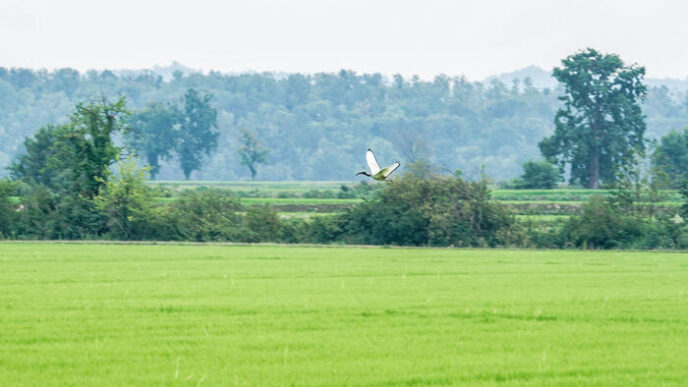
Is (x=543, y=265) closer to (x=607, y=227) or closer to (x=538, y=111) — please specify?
(x=607, y=227)

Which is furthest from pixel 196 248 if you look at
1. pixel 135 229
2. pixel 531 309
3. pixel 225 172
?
pixel 225 172

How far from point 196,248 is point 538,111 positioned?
138 meters

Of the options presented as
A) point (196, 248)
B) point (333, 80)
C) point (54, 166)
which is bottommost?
point (196, 248)

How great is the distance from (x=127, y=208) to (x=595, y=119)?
52.2 metres

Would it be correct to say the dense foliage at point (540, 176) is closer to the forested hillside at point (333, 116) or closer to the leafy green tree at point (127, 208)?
the leafy green tree at point (127, 208)

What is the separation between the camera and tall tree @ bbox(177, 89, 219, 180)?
408 ft

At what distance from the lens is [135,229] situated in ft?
146

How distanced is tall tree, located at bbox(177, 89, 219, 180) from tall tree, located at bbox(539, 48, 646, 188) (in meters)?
52.2

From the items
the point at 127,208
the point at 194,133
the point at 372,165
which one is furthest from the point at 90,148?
the point at 194,133

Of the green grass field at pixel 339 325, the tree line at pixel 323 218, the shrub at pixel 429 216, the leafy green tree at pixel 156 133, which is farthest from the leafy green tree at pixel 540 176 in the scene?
the leafy green tree at pixel 156 133

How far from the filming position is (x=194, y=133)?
412ft

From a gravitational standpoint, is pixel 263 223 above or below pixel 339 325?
below

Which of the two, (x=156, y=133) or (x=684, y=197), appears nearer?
(x=684, y=197)

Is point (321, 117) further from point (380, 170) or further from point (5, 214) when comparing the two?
point (380, 170)
